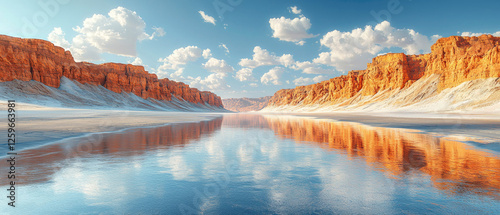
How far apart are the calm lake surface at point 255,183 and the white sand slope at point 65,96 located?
50.7 m

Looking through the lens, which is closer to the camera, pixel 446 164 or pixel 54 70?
pixel 446 164

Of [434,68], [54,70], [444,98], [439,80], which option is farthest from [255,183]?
[54,70]

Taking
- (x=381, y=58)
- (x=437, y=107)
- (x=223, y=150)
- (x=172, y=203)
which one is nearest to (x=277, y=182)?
(x=172, y=203)

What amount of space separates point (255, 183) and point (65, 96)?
94.4 metres

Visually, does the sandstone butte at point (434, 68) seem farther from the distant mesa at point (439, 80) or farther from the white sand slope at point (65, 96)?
the white sand slope at point (65, 96)

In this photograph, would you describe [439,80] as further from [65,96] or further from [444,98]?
[65,96]

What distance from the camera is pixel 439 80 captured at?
7000 cm

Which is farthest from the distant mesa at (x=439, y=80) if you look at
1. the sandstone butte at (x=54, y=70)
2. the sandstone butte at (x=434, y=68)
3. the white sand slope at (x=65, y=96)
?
the sandstone butte at (x=54, y=70)

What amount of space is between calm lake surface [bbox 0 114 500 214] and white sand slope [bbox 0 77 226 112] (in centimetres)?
5068

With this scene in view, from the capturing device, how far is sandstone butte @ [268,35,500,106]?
5931 cm

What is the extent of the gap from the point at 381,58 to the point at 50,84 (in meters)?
139

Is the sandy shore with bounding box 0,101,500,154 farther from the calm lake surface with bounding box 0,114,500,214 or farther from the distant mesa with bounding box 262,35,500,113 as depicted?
the distant mesa with bounding box 262,35,500,113

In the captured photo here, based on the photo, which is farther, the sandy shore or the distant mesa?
the distant mesa

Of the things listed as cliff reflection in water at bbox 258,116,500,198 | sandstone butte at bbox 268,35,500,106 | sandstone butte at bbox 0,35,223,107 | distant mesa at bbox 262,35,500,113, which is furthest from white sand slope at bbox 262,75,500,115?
sandstone butte at bbox 0,35,223,107
